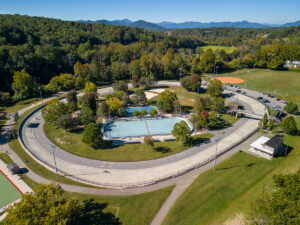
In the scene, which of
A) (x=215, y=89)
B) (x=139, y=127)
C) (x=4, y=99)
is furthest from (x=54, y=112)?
(x=215, y=89)

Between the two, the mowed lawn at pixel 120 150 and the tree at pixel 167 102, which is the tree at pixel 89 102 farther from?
the tree at pixel 167 102

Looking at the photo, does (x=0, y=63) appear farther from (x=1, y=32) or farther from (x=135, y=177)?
(x=135, y=177)

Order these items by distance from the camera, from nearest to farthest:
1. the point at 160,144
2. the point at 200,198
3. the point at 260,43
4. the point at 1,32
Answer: the point at 200,198
the point at 160,144
the point at 1,32
the point at 260,43

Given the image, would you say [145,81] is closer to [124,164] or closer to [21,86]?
[21,86]

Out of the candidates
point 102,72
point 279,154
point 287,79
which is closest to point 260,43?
point 287,79

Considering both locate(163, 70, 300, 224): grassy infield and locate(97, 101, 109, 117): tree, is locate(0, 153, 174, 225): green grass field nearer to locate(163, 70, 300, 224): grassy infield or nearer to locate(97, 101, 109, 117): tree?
locate(163, 70, 300, 224): grassy infield

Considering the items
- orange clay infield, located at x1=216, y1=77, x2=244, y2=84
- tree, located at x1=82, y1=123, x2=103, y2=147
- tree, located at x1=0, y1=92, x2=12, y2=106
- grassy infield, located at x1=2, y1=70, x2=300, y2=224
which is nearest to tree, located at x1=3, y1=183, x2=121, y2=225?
grassy infield, located at x1=2, y1=70, x2=300, y2=224
